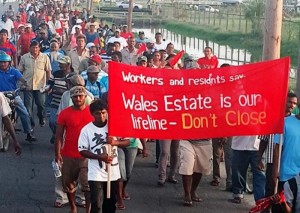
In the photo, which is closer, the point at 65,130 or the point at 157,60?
the point at 65,130

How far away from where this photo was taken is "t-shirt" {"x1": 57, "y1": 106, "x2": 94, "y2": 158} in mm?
8352

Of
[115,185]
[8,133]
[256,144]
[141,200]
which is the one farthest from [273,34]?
[8,133]

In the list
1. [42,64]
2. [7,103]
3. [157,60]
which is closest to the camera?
[7,103]

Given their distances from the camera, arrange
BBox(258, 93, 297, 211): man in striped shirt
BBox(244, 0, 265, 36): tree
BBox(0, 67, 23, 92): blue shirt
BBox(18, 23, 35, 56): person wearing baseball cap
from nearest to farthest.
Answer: BBox(258, 93, 297, 211): man in striped shirt → BBox(0, 67, 23, 92): blue shirt → BBox(18, 23, 35, 56): person wearing baseball cap → BBox(244, 0, 265, 36): tree

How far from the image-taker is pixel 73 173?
8.50 metres

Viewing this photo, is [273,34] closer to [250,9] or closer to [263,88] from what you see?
[263,88]

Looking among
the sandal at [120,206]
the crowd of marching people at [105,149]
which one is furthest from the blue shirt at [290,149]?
the sandal at [120,206]

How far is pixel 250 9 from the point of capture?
133 ft

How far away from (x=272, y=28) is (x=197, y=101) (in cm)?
326

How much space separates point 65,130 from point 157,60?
16.5 ft

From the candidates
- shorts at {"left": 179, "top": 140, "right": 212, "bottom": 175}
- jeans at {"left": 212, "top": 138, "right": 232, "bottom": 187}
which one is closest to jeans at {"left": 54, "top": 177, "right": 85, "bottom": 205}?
shorts at {"left": 179, "top": 140, "right": 212, "bottom": 175}

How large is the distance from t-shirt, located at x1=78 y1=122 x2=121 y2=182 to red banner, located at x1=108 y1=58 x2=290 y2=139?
1.07ft

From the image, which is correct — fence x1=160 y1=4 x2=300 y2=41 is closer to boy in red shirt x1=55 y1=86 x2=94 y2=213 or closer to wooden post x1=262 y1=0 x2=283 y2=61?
wooden post x1=262 y1=0 x2=283 y2=61

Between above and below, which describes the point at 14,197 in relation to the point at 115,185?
below
